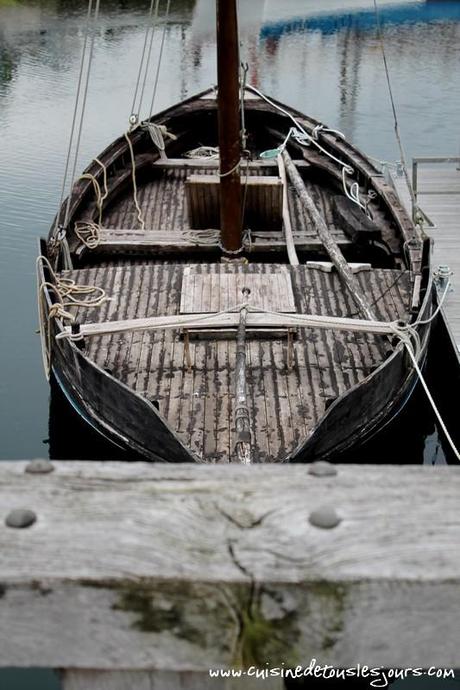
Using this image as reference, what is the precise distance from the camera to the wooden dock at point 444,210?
1087 cm

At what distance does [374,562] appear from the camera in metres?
1.39

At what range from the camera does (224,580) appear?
1374 mm

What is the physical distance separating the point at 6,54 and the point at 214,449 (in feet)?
101

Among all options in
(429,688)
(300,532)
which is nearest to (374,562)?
(300,532)

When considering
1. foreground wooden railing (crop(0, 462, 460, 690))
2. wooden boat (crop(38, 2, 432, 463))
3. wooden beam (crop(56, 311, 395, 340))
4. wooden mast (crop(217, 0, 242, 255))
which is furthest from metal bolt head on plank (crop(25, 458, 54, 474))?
wooden mast (crop(217, 0, 242, 255))

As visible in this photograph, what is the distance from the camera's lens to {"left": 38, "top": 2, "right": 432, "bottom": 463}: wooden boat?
6695 millimetres

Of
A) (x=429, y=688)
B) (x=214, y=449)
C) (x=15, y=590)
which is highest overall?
(x=15, y=590)

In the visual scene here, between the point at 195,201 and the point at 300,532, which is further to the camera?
the point at 195,201

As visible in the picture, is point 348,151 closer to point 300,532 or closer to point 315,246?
point 315,246

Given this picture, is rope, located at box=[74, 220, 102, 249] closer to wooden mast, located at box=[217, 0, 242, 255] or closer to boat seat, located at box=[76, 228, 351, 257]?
boat seat, located at box=[76, 228, 351, 257]

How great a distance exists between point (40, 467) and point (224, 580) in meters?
0.49

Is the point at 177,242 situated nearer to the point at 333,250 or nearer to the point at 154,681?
the point at 333,250

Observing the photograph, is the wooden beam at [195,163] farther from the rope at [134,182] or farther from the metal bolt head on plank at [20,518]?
the metal bolt head on plank at [20,518]

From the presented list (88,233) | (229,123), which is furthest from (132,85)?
(229,123)
